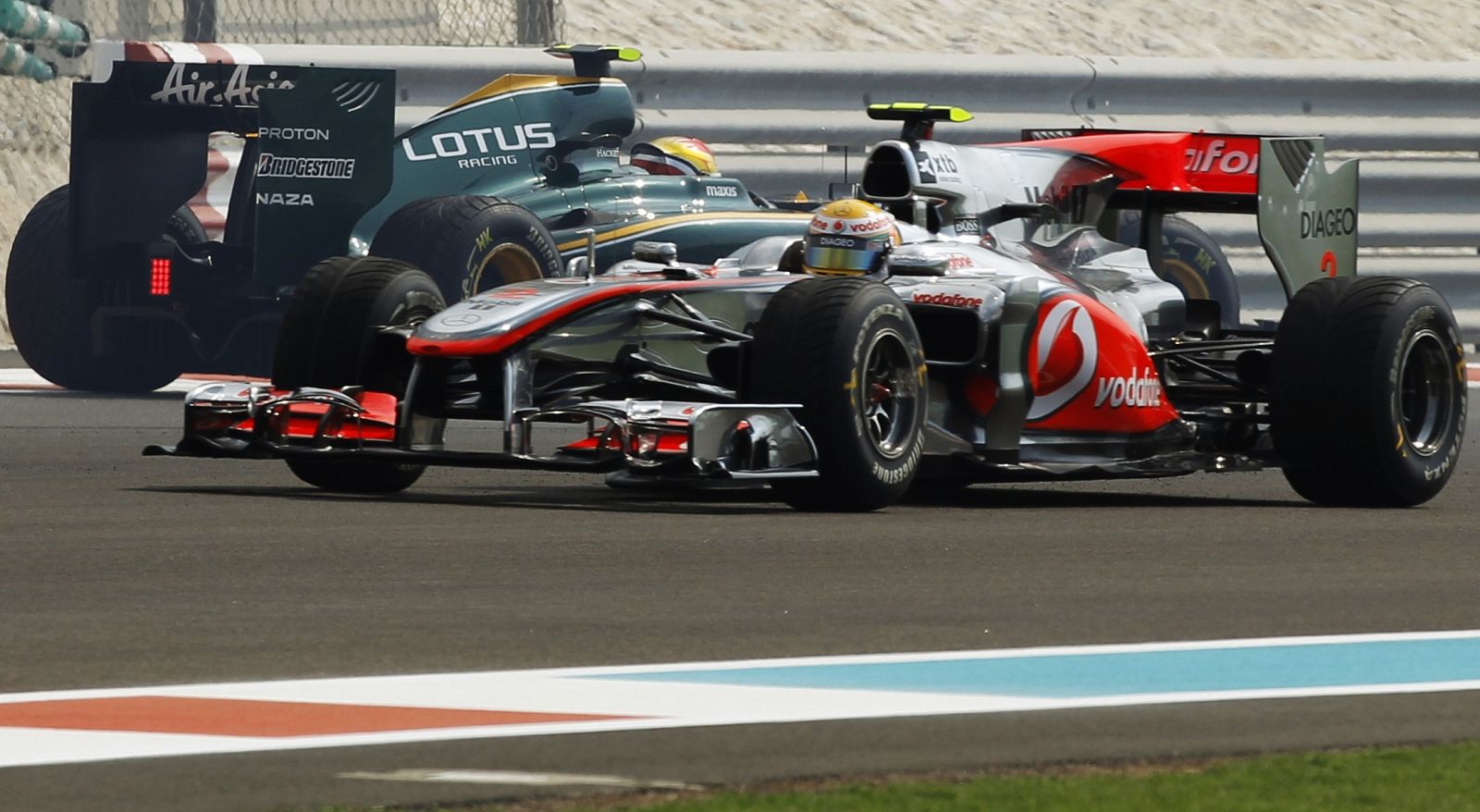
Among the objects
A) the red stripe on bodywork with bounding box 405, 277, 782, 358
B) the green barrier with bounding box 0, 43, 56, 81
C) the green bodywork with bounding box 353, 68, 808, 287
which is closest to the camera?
the red stripe on bodywork with bounding box 405, 277, 782, 358

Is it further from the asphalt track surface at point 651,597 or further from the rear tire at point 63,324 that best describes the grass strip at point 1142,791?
the rear tire at point 63,324

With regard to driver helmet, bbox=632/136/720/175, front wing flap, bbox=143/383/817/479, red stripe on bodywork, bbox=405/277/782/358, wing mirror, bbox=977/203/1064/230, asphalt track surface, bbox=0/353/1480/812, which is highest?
driver helmet, bbox=632/136/720/175

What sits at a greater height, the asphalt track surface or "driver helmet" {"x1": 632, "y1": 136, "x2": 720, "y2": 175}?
"driver helmet" {"x1": 632, "y1": 136, "x2": 720, "y2": 175}

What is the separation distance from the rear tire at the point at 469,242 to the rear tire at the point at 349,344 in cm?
420

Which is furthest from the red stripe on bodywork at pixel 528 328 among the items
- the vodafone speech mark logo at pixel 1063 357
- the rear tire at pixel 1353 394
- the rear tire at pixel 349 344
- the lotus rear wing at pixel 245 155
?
the lotus rear wing at pixel 245 155

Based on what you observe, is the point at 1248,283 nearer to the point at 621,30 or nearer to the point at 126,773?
the point at 621,30

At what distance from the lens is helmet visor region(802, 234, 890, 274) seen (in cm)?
1010

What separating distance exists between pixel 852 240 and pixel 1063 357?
2.87ft

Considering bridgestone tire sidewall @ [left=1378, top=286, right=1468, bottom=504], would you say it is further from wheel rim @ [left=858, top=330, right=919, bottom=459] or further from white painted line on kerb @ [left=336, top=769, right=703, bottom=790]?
white painted line on kerb @ [left=336, top=769, right=703, bottom=790]

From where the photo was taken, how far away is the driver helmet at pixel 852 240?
10102 millimetres

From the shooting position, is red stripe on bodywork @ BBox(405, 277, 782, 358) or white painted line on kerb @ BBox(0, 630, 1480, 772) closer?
white painted line on kerb @ BBox(0, 630, 1480, 772)

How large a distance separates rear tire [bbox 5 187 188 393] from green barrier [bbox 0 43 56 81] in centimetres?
310

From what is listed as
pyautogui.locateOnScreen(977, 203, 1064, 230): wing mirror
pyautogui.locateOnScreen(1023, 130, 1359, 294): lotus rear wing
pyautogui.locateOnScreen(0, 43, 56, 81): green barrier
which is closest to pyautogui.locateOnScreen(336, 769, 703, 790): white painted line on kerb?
pyautogui.locateOnScreen(977, 203, 1064, 230): wing mirror

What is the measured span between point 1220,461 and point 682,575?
3791 mm
